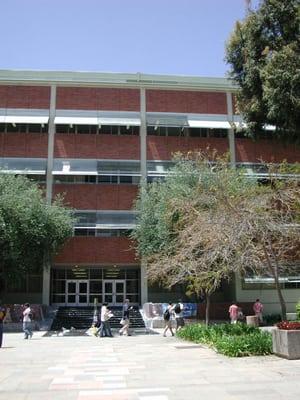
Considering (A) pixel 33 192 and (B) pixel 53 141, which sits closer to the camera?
(A) pixel 33 192

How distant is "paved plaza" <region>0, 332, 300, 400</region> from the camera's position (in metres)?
8.78

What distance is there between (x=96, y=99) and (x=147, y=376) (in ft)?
102

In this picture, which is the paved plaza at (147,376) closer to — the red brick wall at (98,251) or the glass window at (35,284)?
the red brick wall at (98,251)

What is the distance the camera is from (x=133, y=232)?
115 feet

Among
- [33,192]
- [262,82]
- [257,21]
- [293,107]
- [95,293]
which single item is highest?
[257,21]

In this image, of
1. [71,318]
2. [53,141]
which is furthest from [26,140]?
[71,318]

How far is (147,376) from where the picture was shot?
1085 centimetres

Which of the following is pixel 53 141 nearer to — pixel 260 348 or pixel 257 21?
pixel 257 21

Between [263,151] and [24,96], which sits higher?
[24,96]

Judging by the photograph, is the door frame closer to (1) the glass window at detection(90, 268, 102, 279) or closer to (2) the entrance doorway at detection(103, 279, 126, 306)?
(1) the glass window at detection(90, 268, 102, 279)

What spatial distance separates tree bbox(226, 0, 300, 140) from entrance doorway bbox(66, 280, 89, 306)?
58.9ft

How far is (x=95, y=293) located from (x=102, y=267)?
2.08 meters

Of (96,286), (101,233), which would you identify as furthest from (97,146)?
(96,286)

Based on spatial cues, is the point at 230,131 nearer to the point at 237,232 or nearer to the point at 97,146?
the point at 97,146
